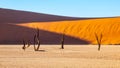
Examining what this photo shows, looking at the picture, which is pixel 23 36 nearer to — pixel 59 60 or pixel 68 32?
pixel 68 32

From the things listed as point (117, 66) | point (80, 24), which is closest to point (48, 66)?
point (117, 66)

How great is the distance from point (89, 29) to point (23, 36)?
1096 centimetres

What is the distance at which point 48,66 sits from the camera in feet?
68.7

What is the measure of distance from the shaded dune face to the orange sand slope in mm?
2239

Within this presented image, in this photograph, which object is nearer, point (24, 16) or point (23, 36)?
point (23, 36)

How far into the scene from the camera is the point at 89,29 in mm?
69250

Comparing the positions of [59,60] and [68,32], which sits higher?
[59,60]

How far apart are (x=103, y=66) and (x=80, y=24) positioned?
52143mm

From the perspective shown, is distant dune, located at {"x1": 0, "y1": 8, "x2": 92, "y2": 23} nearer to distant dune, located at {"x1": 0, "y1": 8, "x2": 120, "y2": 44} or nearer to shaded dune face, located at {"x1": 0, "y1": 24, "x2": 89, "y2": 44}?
distant dune, located at {"x1": 0, "y1": 8, "x2": 120, "y2": 44}

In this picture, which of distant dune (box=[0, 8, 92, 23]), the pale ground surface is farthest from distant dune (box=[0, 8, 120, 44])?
the pale ground surface

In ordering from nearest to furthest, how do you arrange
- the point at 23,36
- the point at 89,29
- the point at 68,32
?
1. the point at 23,36
2. the point at 68,32
3. the point at 89,29

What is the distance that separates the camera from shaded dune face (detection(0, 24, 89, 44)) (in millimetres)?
61803

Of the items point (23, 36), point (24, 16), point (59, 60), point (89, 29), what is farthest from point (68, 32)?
point (59, 60)

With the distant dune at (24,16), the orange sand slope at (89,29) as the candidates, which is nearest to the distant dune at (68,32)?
the orange sand slope at (89,29)
